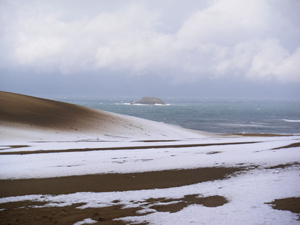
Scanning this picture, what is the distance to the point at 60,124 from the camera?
26.1 meters

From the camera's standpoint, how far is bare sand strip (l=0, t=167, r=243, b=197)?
7578mm

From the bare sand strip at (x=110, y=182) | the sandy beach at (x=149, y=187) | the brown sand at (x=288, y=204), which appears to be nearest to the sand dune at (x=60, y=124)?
the sandy beach at (x=149, y=187)

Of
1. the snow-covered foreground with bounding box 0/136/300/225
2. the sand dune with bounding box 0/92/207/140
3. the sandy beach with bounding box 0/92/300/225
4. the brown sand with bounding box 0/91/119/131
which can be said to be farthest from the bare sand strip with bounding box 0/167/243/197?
the brown sand with bounding box 0/91/119/131

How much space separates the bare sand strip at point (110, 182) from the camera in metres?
7.58

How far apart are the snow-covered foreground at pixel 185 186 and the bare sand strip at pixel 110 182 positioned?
1.24 feet

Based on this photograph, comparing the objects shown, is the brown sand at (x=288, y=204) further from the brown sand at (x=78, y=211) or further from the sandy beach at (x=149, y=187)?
the brown sand at (x=78, y=211)

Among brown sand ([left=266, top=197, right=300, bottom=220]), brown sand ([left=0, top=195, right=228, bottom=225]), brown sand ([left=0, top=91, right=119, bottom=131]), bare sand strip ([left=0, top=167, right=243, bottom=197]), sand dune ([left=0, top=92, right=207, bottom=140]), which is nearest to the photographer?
brown sand ([left=0, top=195, right=228, bottom=225])

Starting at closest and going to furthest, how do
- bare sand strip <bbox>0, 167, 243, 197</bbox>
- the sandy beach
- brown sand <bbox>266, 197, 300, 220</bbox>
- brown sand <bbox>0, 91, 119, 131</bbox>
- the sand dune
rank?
the sandy beach < brown sand <bbox>266, 197, 300, 220</bbox> < bare sand strip <bbox>0, 167, 243, 197</bbox> < the sand dune < brown sand <bbox>0, 91, 119, 131</bbox>

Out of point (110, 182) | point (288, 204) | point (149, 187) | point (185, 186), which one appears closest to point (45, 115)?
point (110, 182)

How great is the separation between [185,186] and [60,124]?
2046cm

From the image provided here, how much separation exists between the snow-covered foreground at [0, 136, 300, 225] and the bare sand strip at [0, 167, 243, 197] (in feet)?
1.24

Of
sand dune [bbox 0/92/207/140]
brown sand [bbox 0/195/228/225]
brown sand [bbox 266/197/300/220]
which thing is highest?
sand dune [bbox 0/92/207/140]

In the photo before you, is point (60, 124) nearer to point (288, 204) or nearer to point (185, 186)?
point (185, 186)

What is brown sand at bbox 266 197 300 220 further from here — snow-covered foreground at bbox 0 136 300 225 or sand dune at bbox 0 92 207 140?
sand dune at bbox 0 92 207 140
